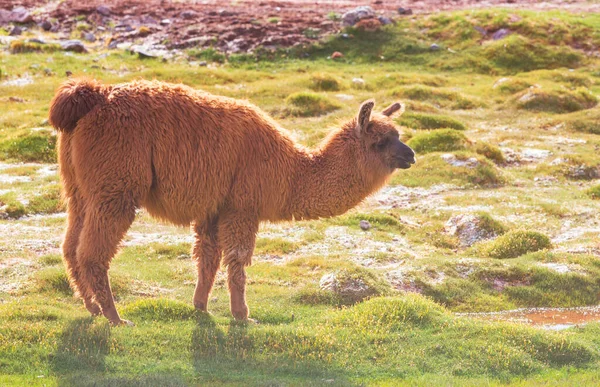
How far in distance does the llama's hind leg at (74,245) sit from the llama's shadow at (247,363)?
5.12 feet

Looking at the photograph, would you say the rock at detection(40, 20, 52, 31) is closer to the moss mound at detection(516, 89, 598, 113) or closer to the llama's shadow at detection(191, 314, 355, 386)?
the moss mound at detection(516, 89, 598, 113)

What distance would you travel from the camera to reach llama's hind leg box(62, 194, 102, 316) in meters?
10.9

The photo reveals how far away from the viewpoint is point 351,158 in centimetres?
1168

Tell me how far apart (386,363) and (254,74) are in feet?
84.4

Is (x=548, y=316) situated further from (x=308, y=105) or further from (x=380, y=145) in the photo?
(x=308, y=105)

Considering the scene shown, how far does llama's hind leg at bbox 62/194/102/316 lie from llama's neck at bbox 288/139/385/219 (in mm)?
2915

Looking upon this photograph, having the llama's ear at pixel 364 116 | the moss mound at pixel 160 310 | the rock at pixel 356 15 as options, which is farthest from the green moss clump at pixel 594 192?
the rock at pixel 356 15

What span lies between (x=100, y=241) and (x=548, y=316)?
7.53 m

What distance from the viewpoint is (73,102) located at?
10398mm

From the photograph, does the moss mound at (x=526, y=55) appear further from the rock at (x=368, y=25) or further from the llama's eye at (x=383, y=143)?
the llama's eye at (x=383, y=143)

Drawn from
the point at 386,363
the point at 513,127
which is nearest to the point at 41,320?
the point at 386,363

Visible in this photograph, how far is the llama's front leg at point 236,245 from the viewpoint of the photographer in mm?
11125

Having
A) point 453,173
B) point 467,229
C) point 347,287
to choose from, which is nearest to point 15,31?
point 453,173

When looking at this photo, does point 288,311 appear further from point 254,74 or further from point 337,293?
point 254,74
